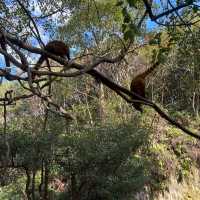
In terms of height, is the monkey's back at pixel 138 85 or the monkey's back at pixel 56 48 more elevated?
the monkey's back at pixel 56 48

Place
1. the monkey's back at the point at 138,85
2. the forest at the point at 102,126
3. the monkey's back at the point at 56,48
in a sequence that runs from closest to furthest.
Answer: the monkey's back at the point at 138,85 < the monkey's back at the point at 56,48 < the forest at the point at 102,126

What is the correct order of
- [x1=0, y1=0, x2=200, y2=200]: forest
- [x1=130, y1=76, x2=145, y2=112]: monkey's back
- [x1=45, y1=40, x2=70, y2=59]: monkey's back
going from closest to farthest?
[x1=130, y1=76, x2=145, y2=112]: monkey's back < [x1=45, y1=40, x2=70, y2=59]: monkey's back < [x1=0, y1=0, x2=200, y2=200]: forest

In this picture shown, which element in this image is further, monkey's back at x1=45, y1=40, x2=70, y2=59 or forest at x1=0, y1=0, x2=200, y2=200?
forest at x1=0, y1=0, x2=200, y2=200

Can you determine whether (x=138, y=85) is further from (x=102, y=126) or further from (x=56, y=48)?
(x=102, y=126)

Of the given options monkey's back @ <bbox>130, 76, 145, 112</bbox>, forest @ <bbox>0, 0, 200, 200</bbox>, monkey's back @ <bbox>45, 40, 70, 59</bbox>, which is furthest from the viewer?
Result: forest @ <bbox>0, 0, 200, 200</bbox>

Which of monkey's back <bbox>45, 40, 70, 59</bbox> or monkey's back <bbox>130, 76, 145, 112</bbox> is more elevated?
monkey's back <bbox>45, 40, 70, 59</bbox>

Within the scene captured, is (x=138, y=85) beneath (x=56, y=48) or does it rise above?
beneath

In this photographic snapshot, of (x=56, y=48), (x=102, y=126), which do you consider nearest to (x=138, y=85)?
(x=56, y=48)

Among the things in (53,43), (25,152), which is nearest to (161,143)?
(25,152)

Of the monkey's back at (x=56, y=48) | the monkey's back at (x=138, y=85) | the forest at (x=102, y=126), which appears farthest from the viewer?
the forest at (x=102, y=126)

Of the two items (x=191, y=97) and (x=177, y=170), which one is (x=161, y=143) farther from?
(x=191, y=97)

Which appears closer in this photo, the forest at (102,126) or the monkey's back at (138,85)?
the monkey's back at (138,85)

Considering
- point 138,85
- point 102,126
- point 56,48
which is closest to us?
point 138,85

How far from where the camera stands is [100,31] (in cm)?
1223
